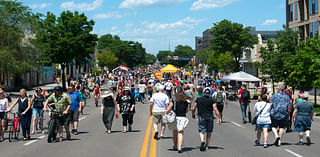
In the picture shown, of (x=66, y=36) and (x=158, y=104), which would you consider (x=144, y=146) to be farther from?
(x=66, y=36)

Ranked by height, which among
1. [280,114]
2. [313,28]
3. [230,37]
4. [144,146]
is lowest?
[144,146]

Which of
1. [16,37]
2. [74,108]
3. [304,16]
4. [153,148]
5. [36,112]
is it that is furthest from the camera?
Result: [304,16]

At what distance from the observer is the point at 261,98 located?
11336mm

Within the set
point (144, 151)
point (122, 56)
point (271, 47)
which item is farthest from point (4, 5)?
point (122, 56)

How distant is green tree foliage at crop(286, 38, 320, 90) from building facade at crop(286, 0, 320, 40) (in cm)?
1607

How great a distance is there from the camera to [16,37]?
3353cm

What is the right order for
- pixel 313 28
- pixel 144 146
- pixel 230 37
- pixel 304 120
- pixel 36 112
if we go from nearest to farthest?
pixel 144 146 < pixel 304 120 < pixel 36 112 < pixel 313 28 < pixel 230 37

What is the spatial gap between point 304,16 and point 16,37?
30.8 m

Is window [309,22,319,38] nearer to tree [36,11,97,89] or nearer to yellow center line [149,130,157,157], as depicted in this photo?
tree [36,11,97,89]

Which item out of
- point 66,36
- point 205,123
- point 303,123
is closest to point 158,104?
point 205,123

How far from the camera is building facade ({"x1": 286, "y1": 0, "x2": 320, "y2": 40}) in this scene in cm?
4197

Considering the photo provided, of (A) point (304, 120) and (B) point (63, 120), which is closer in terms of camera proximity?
(A) point (304, 120)

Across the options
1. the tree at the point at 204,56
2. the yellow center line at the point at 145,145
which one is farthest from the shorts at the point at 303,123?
the tree at the point at 204,56

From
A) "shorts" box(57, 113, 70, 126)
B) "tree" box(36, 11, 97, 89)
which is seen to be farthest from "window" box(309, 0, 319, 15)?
"shorts" box(57, 113, 70, 126)
